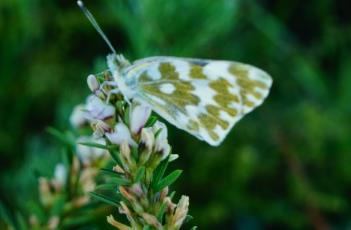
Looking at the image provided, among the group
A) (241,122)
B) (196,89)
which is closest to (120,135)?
(196,89)

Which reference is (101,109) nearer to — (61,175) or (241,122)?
(61,175)

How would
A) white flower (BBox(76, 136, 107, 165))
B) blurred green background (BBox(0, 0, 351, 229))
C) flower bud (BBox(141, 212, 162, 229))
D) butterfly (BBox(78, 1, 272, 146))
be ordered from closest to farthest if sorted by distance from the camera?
flower bud (BBox(141, 212, 162, 229)) < butterfly (BBox(78, 1, 272, 146)) < white flower (BBox(76, 136, 107, 165)) < blurred green background (BBox(0, 0, 351, 229))

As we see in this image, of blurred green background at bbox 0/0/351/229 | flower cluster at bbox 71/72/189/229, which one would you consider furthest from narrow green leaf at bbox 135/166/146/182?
blurred green background at bbox 0/0/351/229

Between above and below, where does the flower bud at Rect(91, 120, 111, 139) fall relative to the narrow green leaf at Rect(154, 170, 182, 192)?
above

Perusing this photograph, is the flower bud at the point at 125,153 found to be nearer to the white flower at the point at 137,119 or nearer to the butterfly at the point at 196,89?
the white flower at the point at 137,119

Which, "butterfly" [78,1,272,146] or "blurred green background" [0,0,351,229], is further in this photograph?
"blurred green background" [0,0,351,229]

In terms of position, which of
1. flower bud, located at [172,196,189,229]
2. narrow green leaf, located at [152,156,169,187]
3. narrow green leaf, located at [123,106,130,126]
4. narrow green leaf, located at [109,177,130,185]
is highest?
narrow green leaf, located at [123,106,130,126]

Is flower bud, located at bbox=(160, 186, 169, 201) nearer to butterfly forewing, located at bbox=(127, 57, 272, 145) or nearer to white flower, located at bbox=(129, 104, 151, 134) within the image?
white flower, located at bbox=(129, 104, 151, 134)

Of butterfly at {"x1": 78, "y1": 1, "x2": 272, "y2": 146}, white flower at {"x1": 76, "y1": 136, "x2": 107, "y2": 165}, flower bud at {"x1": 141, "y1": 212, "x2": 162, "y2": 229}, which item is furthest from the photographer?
white flower at {"x1": 76, "y1": 136, "x2": 107, "y2": 165}

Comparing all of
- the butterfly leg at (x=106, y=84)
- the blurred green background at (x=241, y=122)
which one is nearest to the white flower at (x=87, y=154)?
the butterfly leg at (x=106, y=84)
